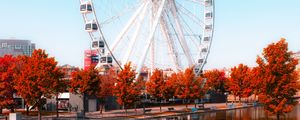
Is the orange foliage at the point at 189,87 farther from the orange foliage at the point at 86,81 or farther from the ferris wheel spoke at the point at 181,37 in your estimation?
the orange foliage at the point at 86,81

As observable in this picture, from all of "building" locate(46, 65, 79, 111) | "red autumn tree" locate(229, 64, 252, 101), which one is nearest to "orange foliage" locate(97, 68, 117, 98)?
"building" locate(46, 65, 79, 111)

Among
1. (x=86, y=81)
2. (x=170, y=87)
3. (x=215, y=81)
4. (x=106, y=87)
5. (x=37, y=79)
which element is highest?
(x=37, y=79)

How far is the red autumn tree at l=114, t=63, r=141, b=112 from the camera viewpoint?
227ft

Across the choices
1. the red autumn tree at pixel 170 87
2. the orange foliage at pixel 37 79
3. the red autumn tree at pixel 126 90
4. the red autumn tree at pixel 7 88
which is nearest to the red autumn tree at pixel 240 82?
the red autumn tree at pixel 170 87

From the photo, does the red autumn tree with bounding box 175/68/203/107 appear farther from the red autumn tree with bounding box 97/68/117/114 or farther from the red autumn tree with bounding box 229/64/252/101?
the red autumn tree with bounding box 229/64/252/101

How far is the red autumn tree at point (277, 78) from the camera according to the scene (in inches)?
1535

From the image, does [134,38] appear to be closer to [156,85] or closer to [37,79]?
[156,85]

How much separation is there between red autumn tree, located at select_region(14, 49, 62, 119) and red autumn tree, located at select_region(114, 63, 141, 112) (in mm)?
13441

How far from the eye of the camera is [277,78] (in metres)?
39.4

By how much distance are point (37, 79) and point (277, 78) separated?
3174 centimetres

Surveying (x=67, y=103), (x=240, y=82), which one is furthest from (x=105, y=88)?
(x=240, y=82)

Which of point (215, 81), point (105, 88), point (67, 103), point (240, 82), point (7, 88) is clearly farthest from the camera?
point (215, 81)

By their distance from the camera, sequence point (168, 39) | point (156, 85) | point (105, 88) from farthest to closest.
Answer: point (168, 39) → point (156, 85) → point (105, 88)

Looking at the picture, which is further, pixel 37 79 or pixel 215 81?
pixel 215 81
